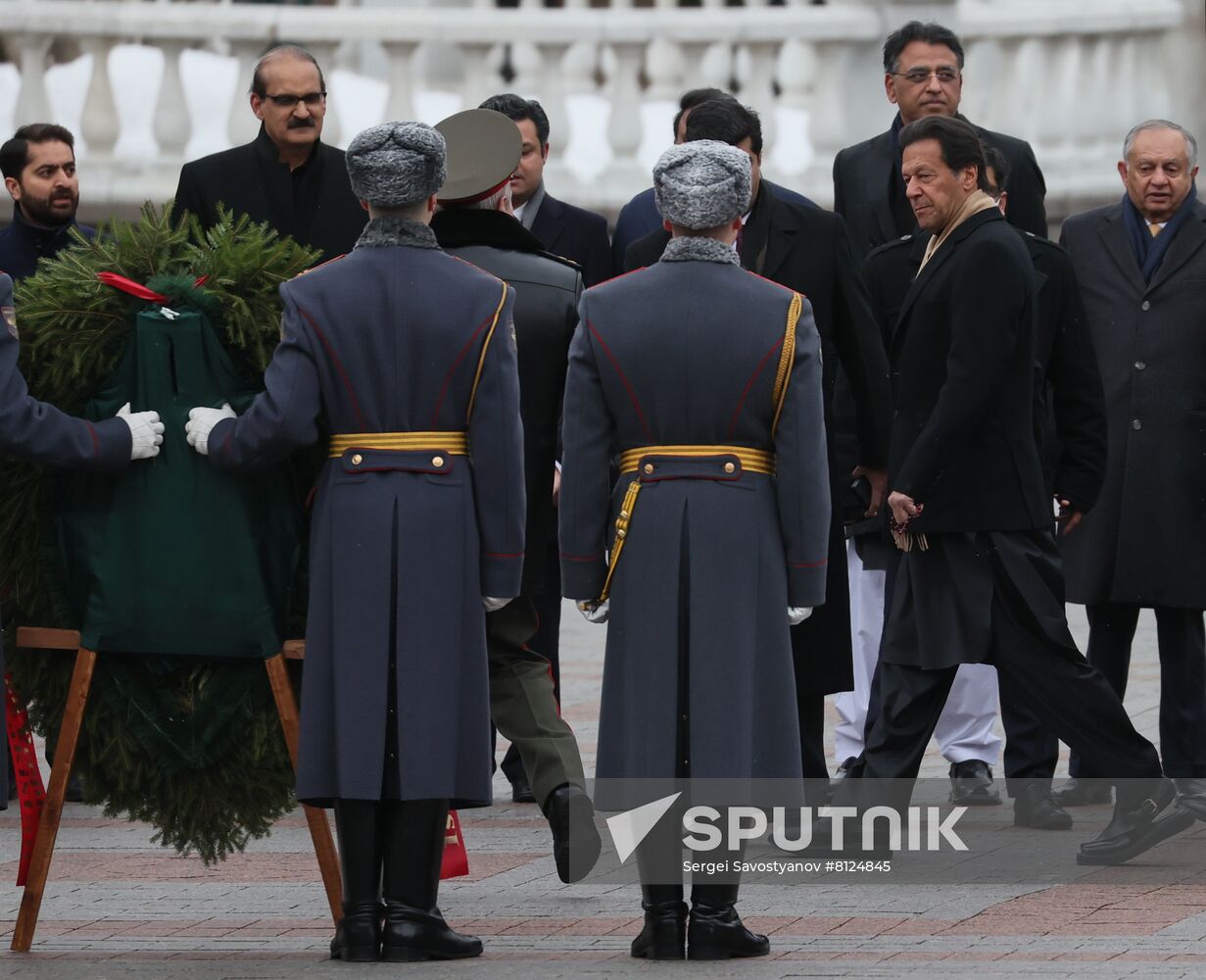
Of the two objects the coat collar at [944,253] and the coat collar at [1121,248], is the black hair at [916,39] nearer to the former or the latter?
the coat collar at [1121,248]

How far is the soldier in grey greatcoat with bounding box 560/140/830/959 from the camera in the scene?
7.20 meters

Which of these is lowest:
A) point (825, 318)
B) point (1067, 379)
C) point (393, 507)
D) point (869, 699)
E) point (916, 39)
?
point (869, 699)

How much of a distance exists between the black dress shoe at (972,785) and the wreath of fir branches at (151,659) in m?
2.58

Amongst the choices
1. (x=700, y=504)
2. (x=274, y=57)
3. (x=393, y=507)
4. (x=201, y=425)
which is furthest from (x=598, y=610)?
(x=274, y=57)

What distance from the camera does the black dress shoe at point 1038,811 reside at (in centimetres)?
880

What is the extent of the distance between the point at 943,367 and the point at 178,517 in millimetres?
2205

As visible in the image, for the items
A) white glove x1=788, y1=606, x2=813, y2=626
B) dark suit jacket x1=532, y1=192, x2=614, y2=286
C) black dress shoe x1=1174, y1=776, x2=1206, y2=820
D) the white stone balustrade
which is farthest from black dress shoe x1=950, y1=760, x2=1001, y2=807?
the white stone balustrade

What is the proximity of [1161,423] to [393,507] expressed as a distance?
2850mm

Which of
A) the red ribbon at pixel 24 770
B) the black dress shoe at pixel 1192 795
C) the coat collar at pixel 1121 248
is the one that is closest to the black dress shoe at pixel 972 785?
the black dress shoe at pixel 1192 795

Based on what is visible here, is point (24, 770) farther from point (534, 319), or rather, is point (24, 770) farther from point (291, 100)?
point (291, 100)

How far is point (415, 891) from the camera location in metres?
7.20

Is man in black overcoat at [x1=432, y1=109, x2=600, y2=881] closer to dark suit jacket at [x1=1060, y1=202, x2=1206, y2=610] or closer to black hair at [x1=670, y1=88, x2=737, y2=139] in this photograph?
black hair at [x1=670, y1=88, x2=737, y2=139]

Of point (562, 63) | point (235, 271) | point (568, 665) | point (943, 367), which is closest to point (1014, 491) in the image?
point (943, 367)

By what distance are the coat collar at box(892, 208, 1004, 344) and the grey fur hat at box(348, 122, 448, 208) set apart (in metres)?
1.70
